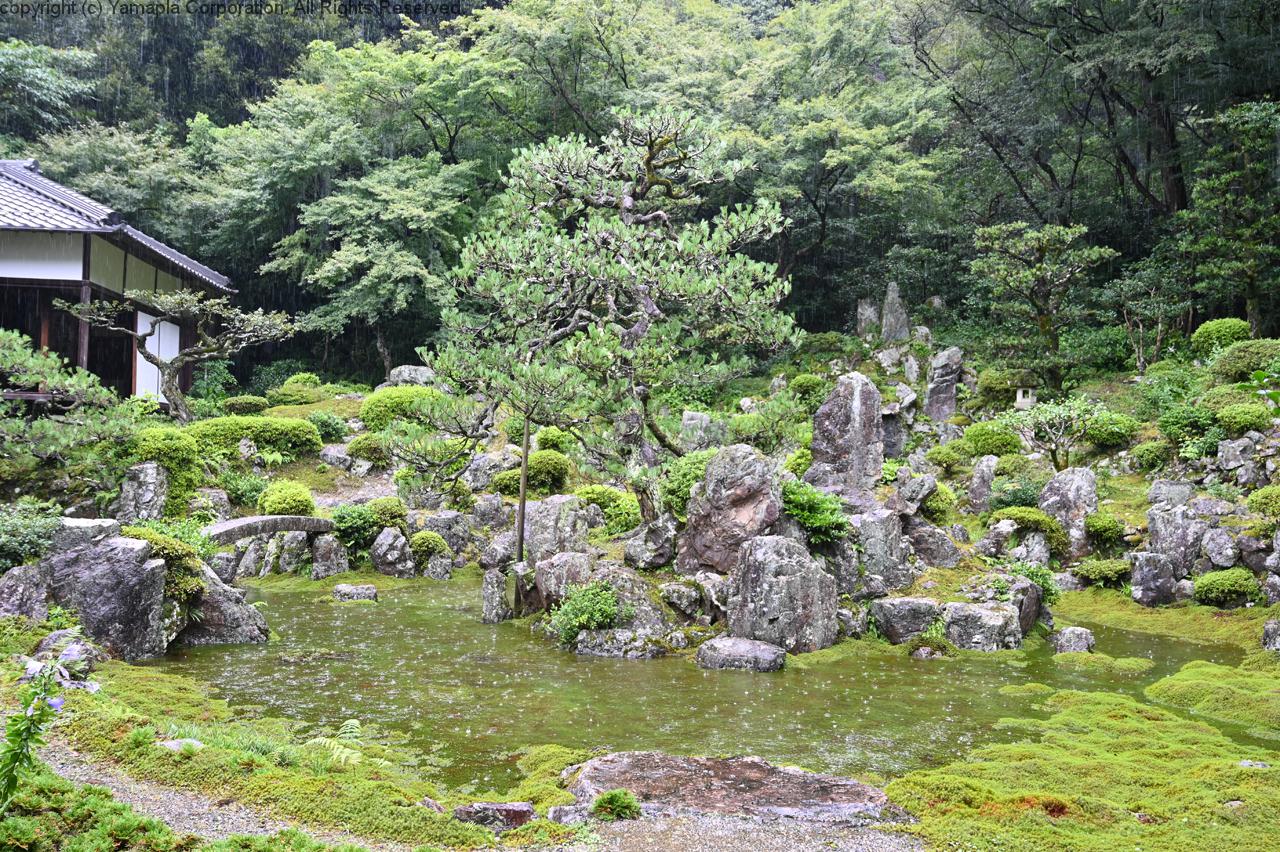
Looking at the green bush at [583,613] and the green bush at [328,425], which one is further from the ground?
the green bush at [328,425]

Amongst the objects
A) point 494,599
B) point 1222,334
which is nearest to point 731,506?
point 494,599

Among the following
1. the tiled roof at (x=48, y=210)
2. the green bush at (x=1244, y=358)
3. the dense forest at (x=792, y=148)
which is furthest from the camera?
the dense forest at (x=792, y=148)

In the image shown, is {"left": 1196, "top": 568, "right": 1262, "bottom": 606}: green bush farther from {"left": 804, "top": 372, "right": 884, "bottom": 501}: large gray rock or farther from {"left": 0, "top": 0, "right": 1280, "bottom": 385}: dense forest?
{"left": 0, "top": 0, "right": 1280, "bottom": 385}: dense forest

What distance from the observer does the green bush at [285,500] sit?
17031 millimetres

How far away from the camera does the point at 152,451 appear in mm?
16312

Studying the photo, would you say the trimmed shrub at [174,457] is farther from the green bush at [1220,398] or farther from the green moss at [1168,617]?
the green bush at [1220,398]

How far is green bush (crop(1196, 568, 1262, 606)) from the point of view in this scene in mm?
12281

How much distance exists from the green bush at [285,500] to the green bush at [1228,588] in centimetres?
1518

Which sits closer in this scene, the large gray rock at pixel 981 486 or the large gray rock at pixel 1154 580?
the large gray rock at pixel 1154 580

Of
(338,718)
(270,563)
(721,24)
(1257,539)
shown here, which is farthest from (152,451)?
(721,24)

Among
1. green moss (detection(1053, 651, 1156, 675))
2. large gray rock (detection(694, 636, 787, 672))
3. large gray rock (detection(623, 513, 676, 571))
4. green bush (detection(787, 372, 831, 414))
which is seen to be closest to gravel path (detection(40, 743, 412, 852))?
large gray rock (detection(694, 636, 787, 672))

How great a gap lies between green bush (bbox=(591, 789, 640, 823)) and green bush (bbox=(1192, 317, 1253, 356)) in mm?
20823

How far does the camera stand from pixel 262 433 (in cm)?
2158

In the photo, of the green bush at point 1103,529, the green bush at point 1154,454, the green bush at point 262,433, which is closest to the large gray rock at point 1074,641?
the green bush at point 1103,529
